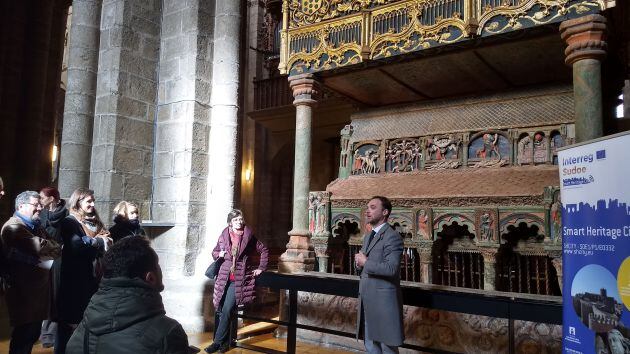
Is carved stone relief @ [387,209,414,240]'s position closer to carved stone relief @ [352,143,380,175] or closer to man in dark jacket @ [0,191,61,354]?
carved stone relief @ [352,143,380,175]

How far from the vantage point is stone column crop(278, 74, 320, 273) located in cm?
586

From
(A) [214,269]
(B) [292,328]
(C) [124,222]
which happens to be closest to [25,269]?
(C) [124,222]

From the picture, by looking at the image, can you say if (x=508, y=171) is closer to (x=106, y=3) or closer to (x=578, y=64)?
(x=578, y=64)

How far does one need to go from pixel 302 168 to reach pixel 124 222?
8.29 ft

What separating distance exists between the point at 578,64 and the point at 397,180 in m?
2.64

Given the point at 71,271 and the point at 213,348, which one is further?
the point at 213,348

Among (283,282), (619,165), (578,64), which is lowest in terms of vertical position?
(283,282)

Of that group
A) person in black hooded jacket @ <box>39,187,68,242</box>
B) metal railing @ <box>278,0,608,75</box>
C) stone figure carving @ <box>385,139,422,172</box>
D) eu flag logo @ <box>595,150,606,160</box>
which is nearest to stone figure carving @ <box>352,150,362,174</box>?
stone figure carving @ <box>385,139,422,172</box>

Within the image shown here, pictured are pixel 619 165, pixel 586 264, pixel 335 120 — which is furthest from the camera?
pixel 335 120

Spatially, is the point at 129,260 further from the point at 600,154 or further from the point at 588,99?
the point at 588,99

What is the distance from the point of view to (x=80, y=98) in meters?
5.78

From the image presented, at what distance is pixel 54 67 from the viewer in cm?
1011

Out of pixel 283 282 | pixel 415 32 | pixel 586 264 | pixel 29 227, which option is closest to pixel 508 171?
pixel 415 32

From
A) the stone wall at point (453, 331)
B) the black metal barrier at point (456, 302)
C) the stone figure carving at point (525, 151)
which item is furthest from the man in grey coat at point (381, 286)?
the stone figure carving at point (525, 151)
